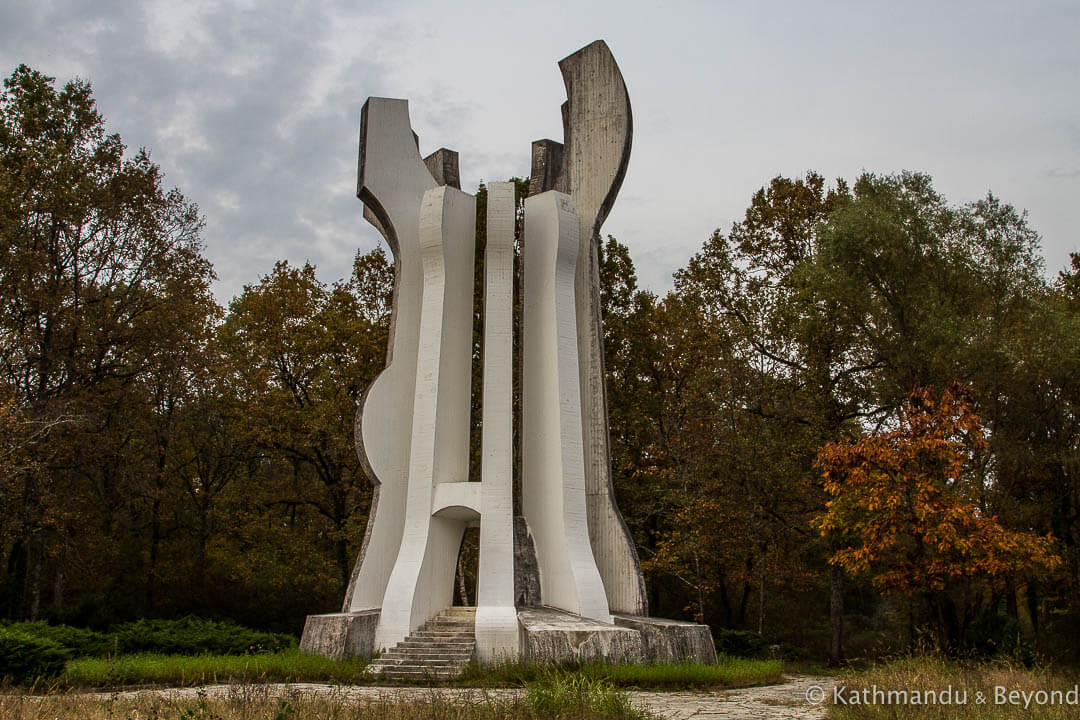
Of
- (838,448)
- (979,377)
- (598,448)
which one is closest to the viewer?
(838,448)

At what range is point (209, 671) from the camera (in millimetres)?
9617

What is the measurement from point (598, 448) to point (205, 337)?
10.4 m

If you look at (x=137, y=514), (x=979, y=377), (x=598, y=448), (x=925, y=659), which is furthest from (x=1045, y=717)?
(x=137, y=514)

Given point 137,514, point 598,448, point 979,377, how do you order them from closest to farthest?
point 598,448 < point 979,377 < point 137,514

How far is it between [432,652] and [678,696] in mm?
3405

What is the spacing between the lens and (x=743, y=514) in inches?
687

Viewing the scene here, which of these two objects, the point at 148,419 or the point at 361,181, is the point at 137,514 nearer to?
the point at 148,419

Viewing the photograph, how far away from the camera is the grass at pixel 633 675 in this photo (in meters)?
9.23

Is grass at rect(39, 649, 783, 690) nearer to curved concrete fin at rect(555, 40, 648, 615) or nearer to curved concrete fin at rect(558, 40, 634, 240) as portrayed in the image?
curved concrete fin at rect(555, 40, 648, 615)

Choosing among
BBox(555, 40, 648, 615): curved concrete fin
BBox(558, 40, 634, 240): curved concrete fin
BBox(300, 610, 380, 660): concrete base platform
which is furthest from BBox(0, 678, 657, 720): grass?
BBox(558, 40, 634, 240): curved concrete fin

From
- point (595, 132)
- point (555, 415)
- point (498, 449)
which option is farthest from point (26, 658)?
point (595, 132)

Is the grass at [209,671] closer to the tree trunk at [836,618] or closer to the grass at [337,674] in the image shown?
the grass at [337,674]

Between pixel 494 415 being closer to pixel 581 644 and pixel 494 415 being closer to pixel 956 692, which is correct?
pixel 581 644

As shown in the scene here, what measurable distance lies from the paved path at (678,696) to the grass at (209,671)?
32cm
